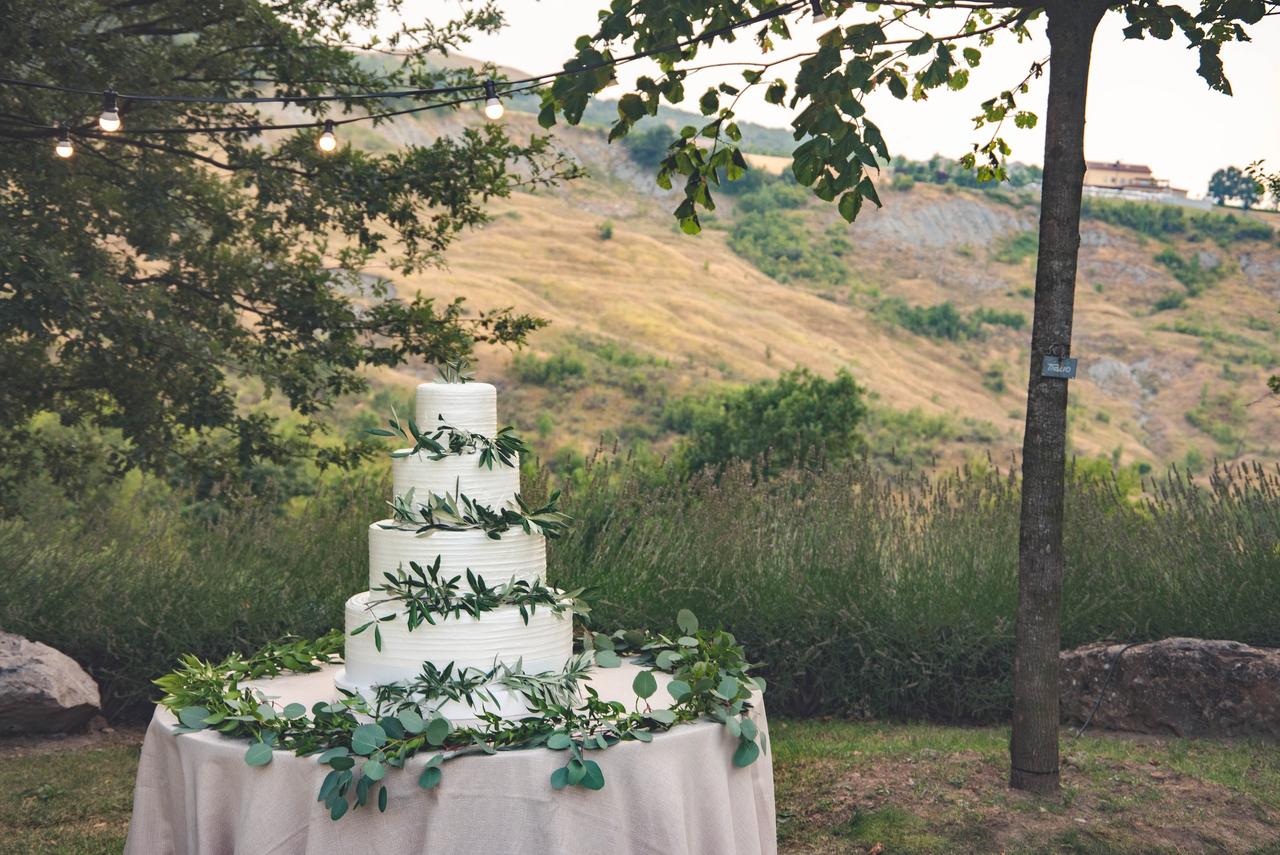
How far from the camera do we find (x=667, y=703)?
3.00 metres

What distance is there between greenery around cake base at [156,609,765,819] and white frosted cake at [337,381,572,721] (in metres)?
0.05

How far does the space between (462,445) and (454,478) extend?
0.08m

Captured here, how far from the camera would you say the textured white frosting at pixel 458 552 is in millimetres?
2852

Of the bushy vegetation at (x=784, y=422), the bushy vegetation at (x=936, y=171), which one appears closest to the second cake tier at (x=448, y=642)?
the bushy vegetation at (x=784, y=422)

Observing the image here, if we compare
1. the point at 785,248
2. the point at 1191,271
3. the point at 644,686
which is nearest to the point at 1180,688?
the point at 644,686

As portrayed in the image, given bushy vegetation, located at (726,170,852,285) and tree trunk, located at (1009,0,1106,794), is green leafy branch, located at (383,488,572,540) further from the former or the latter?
bushy vegetation, located at (726,170,852,285)

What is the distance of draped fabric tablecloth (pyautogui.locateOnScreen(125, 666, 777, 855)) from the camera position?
251cm

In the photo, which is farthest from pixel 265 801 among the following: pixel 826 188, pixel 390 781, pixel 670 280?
pixel 670 280

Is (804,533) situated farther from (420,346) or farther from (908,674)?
(420,346)

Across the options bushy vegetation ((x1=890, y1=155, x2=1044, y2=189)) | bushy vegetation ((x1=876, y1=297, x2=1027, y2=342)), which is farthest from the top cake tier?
bushy vegetation ((x1=890, y1=155, x2=1044, y2=189))

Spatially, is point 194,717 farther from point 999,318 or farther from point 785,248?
point 785,248

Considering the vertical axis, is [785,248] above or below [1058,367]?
below

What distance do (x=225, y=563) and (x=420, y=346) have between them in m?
2.58

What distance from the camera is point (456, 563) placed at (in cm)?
286
